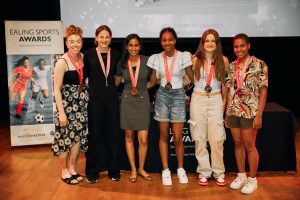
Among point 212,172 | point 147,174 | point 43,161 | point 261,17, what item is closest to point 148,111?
point 147,174

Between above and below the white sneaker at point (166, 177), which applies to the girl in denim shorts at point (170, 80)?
above

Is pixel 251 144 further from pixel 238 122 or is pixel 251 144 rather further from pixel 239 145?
pixel 238 122

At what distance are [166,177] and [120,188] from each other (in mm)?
464

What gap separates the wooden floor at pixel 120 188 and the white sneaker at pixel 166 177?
57 mm

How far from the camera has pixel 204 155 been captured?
3545mm

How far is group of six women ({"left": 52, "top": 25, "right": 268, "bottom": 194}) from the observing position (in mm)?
3260

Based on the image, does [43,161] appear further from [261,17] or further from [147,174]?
[261,17]

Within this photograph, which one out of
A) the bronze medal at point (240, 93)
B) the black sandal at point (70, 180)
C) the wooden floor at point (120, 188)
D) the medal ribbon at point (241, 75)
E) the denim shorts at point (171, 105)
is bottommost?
the wooden floor at point (120, 188)

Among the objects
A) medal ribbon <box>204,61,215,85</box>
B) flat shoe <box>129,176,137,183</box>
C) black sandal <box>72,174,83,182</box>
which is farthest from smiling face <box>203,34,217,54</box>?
black sandal <box>72,174,83,182</box>

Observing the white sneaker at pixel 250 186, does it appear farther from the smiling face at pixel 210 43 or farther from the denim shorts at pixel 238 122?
the smiling face at pixel 210 43

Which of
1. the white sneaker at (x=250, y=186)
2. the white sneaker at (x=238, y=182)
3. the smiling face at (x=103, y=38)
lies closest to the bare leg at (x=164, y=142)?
the white sneaker at (x=238, y=182)

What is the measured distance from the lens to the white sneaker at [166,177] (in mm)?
3551

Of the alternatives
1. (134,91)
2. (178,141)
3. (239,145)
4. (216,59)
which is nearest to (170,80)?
(134,91)

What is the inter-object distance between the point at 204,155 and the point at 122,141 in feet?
2.85
